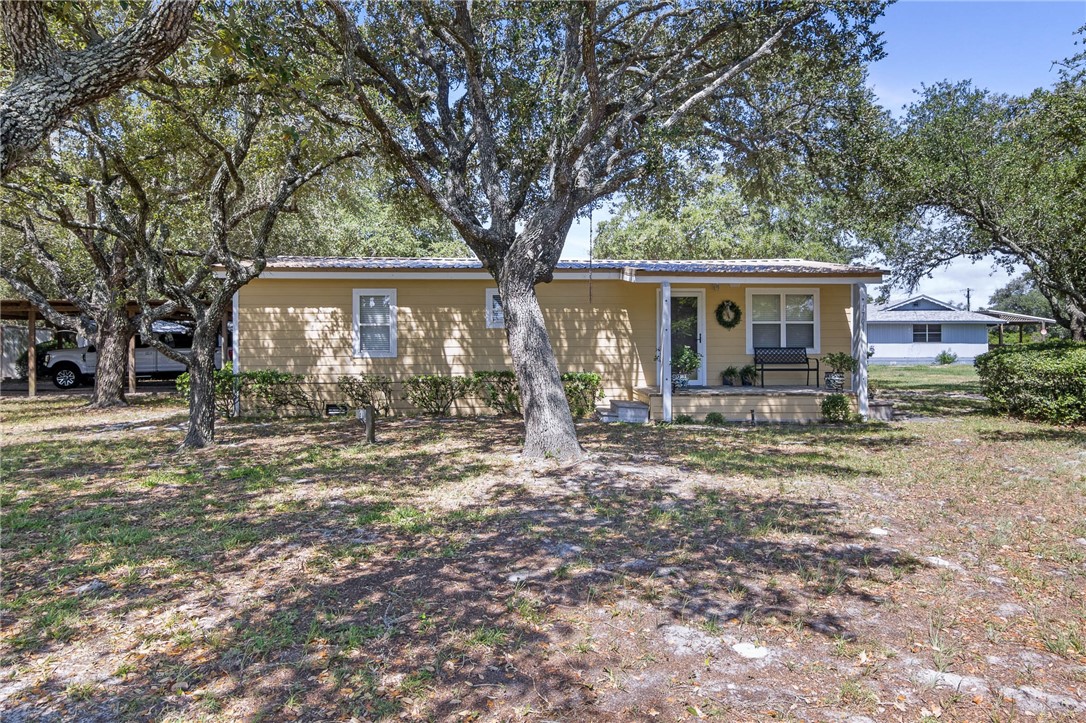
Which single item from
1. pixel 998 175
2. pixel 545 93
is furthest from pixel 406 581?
pixel 998 175

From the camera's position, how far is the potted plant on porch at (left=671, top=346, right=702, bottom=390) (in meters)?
12.3

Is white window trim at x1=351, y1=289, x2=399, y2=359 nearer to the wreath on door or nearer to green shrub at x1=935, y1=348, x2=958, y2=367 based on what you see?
the wreath on door

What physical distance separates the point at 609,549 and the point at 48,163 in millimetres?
9294

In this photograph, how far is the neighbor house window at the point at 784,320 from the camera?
13.0 m

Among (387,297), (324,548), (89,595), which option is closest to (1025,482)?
(324,548)

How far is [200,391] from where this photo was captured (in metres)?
9.02

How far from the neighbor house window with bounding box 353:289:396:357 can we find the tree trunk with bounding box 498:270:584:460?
17.4ft

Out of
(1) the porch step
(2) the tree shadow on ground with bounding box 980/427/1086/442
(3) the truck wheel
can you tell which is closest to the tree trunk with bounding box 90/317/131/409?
(3) the truck wheel

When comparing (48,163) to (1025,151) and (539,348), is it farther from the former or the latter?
(1025,151)

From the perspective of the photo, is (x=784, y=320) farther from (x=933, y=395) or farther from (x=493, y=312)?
(x=933, y=395)

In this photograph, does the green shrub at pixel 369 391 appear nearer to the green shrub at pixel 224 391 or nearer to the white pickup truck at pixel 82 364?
the green shrub at pixel 224 391

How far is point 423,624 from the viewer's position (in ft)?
11.4

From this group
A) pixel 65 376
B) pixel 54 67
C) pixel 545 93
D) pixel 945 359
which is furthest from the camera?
pixel 945 359

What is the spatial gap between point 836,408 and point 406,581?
32.1ft
